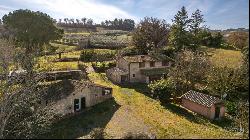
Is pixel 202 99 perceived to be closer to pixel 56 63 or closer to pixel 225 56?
pixel 225 56

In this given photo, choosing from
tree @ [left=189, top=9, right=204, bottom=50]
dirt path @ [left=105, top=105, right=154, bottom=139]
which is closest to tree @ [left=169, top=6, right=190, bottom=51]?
tree @ [left=189, top=9, right=204, bottom=50]

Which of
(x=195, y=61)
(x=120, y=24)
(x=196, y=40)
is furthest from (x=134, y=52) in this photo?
(x=120, y=24)

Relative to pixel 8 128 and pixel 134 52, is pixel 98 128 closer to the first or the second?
pixel 8 128

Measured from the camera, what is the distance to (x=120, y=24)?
184m

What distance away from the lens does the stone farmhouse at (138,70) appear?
6012 centimetres

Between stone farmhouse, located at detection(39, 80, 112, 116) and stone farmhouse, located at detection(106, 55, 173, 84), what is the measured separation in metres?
12.9

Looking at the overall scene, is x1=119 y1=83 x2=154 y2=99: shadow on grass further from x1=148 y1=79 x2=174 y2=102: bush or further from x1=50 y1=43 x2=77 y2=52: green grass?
x1=50 y1=43 x2=77 y2=52: green grass

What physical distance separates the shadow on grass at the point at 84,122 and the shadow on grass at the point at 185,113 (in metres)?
7.59

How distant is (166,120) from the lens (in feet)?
133

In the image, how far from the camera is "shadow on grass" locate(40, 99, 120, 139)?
3538 centimetres

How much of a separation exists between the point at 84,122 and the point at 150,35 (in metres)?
48.2

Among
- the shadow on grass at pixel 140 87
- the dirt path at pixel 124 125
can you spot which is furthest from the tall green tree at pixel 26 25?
the dirt path at pixel 124 125

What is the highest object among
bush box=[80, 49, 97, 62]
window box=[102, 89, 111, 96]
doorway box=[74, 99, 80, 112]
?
bush box=[80, 49, 97, 62]

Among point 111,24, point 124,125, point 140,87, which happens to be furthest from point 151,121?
point 111,24
